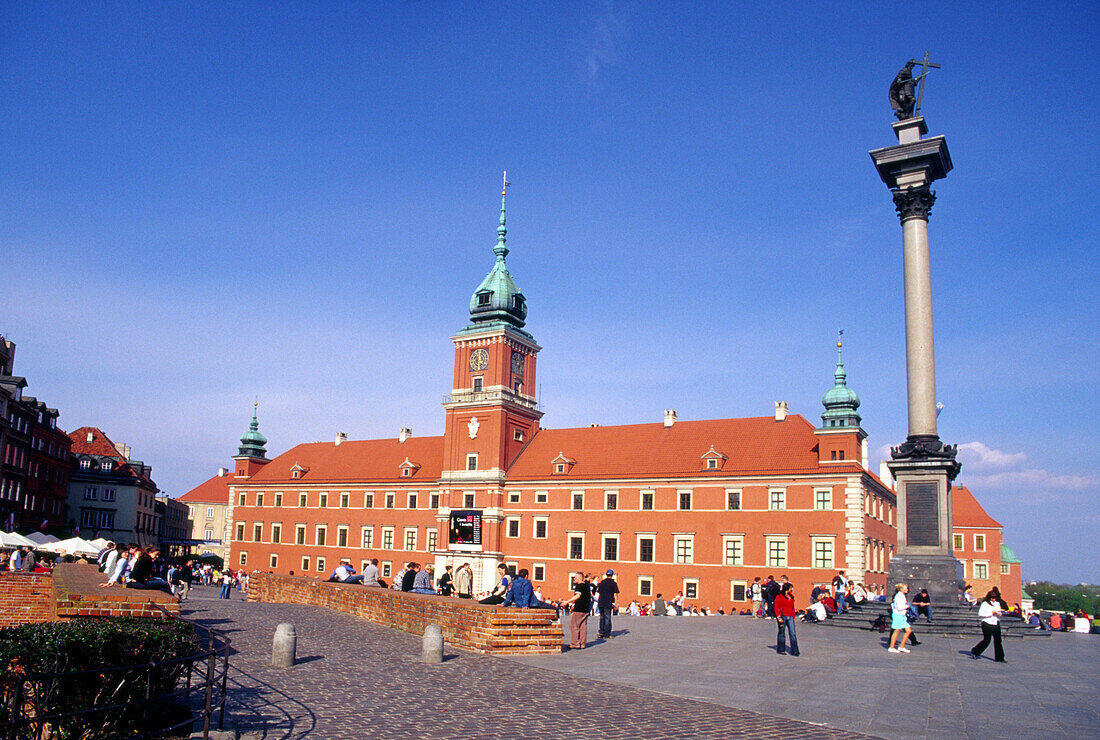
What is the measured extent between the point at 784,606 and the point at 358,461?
64708 millimetres

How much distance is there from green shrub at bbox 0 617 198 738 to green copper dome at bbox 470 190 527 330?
6276 centimetres

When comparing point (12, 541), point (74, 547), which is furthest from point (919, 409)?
point (74, 547)

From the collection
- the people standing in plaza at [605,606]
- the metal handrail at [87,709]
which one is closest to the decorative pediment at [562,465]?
the people standing in plaza at [605,606]

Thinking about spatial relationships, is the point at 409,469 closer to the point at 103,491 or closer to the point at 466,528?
the point at 103,491

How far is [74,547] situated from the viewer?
1375 inches

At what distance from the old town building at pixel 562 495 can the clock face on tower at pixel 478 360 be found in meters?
0.15

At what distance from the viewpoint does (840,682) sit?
13945 mm

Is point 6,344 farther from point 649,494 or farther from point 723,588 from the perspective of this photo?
point 723,588

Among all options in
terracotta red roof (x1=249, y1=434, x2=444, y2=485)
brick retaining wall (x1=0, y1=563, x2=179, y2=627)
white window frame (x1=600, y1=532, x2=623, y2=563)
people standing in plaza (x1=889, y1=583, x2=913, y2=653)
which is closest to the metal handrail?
brick retaining wall (x1=0, y1=563, x2=179, y2=627)

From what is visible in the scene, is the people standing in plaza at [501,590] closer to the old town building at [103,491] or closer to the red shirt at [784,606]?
the red shirt at [784,606]

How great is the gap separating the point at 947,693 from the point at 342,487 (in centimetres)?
6768

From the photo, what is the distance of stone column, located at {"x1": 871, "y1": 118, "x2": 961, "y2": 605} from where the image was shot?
79.0 feet

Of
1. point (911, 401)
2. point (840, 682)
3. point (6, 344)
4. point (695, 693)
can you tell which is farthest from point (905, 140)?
point (6, 344)

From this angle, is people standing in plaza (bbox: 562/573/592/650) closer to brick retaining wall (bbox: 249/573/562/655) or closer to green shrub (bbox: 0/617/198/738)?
brick retaining wall (bbox: 249/573/562/655)
